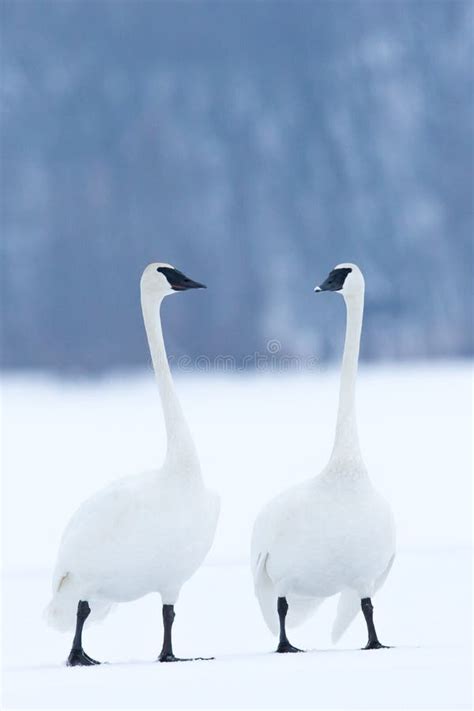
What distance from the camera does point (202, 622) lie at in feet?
17.6

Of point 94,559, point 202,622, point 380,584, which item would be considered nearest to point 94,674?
point 94,559

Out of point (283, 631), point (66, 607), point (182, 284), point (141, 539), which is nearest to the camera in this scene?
point (141, 539)

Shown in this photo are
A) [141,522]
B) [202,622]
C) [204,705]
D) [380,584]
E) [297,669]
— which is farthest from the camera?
[202,622]

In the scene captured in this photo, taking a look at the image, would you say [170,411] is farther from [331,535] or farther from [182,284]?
[331,535]

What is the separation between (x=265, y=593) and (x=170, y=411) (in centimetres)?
60

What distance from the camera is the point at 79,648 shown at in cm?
415

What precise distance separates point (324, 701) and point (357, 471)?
1.04 m

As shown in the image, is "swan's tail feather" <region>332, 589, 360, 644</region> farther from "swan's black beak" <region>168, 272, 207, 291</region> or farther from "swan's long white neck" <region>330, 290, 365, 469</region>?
"swan's black beak" <region>168, 272, 207, 291</region>

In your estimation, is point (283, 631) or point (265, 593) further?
point (265, 593)

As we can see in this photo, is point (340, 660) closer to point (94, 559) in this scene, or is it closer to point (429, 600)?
point (94, 559)

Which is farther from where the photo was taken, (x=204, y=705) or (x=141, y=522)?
(x=141, y=522)

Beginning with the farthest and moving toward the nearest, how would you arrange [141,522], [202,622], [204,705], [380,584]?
1. [202,622]
2. [380,584]
3. [141,522]
4. [204,705]

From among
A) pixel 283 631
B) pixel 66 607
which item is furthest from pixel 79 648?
pixel 283 631

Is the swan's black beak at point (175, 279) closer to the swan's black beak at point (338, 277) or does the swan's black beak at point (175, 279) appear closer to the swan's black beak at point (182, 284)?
the swan's black beak at point (182, 284)
